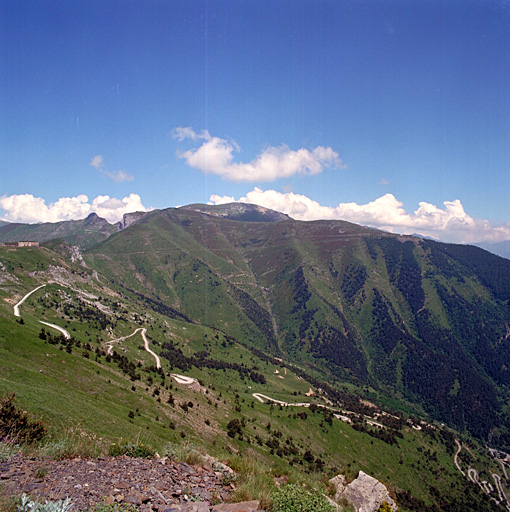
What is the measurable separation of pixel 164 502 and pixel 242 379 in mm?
155815

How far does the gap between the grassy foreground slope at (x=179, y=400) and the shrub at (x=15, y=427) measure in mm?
1617

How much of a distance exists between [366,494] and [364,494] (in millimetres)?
128

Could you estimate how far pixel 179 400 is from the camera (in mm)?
56344

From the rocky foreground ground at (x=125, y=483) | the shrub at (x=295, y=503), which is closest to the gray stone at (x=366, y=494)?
the shrub at (x=295, y=503)

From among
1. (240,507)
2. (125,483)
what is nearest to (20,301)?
(125,483)

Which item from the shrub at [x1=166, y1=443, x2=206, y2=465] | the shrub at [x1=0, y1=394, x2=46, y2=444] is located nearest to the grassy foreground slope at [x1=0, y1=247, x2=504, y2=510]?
the shrub at [x1=0, y1=394, x2=46, y2=444]

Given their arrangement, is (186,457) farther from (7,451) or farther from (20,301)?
(20,301)

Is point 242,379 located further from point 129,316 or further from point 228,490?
point 228,490

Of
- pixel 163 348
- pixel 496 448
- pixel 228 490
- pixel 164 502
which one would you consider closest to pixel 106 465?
pixel 164 502

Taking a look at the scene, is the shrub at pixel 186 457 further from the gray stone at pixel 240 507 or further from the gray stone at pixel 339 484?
the gray stone at pixel 339 484

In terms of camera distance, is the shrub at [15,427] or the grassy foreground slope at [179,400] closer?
the shrub at [15,427]

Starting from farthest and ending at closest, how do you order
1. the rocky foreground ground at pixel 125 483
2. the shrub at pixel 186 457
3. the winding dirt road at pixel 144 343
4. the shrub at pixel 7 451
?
the winding dirt road at pixel 144 343 < the shrub at pixel 186 457 < the shrub at pixel 7 451 < the rocky foreground ground at pixel 125 483

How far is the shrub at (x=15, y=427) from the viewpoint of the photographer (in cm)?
1229

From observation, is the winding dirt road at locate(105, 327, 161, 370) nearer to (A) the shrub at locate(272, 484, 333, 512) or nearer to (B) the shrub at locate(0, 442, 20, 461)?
(B) the shrub at locate(0, 442, 20, 461)
